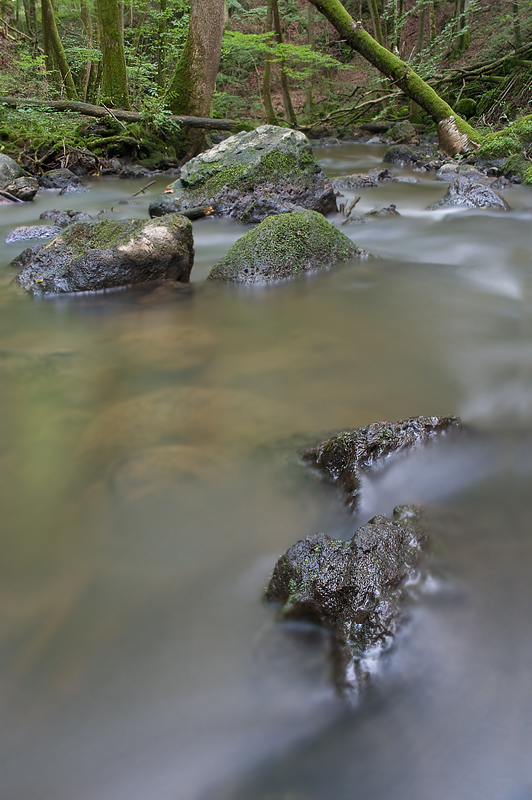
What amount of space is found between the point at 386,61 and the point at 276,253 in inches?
386

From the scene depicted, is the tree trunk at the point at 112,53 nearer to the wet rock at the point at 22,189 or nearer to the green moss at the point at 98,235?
the wet rock at the point at 22,189

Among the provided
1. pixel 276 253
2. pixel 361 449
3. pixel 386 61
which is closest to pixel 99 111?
pixel 386 61

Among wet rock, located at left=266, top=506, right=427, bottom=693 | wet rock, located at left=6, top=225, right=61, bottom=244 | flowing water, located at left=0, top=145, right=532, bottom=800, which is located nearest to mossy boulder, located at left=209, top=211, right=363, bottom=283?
flowing water, located at left=0, top=145, right=532, bottom=800

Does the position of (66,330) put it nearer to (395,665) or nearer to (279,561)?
(279,561)

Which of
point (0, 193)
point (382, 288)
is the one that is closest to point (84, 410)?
point (382, 288)

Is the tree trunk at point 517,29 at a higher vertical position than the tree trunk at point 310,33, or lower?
lower

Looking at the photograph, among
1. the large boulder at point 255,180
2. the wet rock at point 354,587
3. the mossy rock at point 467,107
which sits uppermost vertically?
the mossy rock at point 467,107

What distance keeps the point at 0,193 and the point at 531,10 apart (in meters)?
15.5

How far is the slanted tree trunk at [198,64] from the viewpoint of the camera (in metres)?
12.0

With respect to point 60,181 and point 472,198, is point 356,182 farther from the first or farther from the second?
point 60,181

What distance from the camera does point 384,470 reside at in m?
2.34

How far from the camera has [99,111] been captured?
42.2 feet

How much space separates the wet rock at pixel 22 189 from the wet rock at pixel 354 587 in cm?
976

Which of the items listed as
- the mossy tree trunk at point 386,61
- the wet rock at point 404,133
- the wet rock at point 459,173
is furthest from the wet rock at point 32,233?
the wet rock at point 404,133
